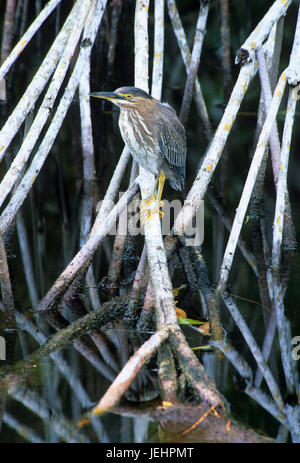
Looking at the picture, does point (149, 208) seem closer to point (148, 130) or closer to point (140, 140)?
point (140, 140)

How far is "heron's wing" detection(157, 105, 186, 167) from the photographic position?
17.8 ft

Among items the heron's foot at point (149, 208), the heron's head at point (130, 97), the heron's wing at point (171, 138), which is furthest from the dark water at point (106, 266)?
the heron's head at point (130, 97)

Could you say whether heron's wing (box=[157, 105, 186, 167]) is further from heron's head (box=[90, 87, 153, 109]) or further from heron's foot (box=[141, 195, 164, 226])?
heron's foot (box=[141, 195, 164, 226])

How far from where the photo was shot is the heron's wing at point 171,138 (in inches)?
213

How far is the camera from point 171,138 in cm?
556

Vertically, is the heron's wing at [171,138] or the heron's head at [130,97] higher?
the heron's head at [130,97]

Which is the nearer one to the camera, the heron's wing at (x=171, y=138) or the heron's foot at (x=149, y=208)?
the heron's foot at (x=149, y=208)

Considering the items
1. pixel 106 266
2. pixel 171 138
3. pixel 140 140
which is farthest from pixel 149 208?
pixel 106 266

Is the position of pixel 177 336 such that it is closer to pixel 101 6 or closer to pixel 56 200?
pixel 101 6

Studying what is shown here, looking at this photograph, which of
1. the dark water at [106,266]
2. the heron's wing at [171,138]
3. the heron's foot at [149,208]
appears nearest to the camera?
the dark water at [106,266]

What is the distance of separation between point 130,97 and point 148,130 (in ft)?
1.35

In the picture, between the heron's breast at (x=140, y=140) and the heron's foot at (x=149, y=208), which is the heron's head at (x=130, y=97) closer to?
the heron's breast at (x=140, y=140)

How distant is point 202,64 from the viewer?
1213 cm
